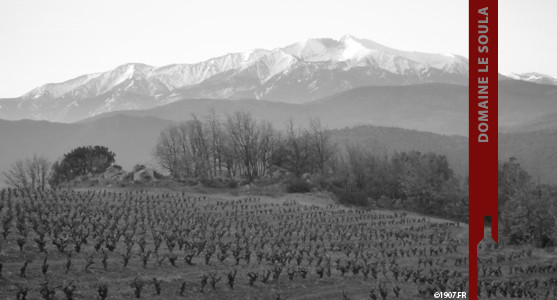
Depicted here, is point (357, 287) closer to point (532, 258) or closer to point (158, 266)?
point (158, 266)

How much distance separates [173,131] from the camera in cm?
8419

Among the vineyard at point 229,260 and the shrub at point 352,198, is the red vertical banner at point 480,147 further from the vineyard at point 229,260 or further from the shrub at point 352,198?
the shrub at point 352,198

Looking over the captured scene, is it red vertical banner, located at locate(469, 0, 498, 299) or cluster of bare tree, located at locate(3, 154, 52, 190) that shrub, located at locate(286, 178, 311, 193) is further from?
red vertical banner, located at locate(469, 0, 498, 299)

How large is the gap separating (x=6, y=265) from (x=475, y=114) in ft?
47.5

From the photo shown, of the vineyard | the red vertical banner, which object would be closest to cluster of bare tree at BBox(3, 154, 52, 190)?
the vineyard

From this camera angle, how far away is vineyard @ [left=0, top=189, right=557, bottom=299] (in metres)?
15.6

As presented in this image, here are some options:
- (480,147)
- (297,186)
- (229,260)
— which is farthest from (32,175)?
(480,147)

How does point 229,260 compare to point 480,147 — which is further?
point 229,260

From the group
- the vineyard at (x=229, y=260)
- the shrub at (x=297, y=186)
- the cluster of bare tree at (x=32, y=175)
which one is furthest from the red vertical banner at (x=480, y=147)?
the shrub at (x=297, y=186)

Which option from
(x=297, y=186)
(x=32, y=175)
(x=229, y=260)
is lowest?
(x=229, y=260)

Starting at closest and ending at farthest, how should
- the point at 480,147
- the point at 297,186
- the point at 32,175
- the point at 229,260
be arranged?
the point at 480,147 → the point at 229,260 → the point at 297,186 → the point at 32,175

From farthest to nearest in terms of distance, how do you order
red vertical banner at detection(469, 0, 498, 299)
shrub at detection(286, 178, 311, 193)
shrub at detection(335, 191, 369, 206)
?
shrub at detection(286, 178, 311, 193) → shrub at detection(335, 191, 369, 206) → red vertical banner at detection(469, 0, 498, 299)

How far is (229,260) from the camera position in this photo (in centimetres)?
2098

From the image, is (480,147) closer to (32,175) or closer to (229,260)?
(229,260)
